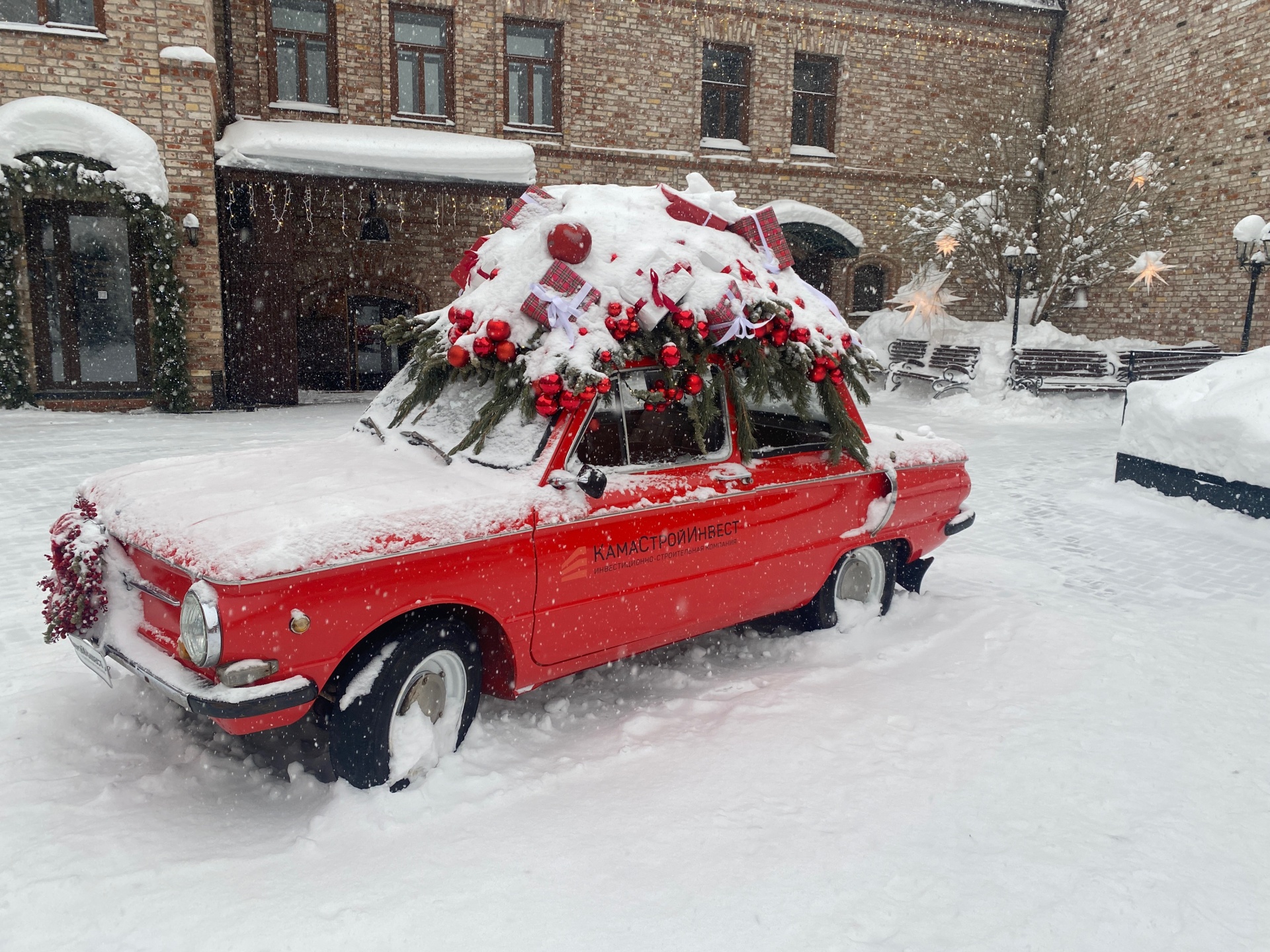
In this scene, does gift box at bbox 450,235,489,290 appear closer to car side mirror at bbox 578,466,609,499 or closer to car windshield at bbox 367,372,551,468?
car windshield at bbox 367,372,551,468

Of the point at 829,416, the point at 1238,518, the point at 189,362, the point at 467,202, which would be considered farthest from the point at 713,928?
the point at 467,202

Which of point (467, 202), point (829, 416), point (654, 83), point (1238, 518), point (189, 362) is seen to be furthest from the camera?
point (654, 83)

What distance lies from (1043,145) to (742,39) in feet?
20.9

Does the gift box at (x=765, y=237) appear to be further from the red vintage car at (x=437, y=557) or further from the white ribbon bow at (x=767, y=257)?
the red vintage car at (x=437, y=557)

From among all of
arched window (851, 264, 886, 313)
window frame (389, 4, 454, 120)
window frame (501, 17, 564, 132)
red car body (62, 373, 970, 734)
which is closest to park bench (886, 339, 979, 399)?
arched window (851, 264, 886, 313)

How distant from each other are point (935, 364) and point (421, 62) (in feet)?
35.6

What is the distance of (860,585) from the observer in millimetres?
5051

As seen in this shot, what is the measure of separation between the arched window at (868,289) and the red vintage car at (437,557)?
16352 mm

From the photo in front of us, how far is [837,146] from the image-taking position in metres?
18.7

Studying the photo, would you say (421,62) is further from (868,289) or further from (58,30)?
(868,289)

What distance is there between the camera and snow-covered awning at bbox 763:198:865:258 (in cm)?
1695

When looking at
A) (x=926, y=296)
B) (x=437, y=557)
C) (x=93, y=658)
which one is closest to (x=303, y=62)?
(x=926, y=296)

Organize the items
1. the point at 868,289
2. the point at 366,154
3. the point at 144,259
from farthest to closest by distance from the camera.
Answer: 1. the point at 868,289
2. the point at 366,154
3. the point at 144,259

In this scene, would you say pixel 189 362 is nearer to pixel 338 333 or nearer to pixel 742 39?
pixel 338 333
